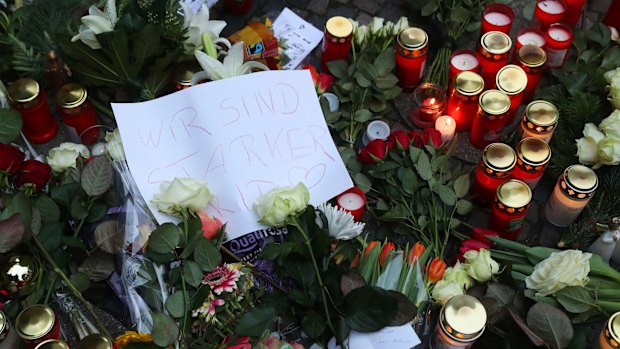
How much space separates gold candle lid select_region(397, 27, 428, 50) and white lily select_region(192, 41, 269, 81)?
32 centimetres

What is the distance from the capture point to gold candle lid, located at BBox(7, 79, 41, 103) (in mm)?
1343

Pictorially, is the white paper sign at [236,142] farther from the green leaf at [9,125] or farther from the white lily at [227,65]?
the green leaf at [9,125]

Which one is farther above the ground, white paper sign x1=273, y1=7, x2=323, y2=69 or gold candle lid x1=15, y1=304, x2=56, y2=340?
white paper sign x1=273, y1=7, x2=323, y2=69

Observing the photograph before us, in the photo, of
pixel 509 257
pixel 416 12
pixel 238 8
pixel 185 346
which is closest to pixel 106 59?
pixel 238 8

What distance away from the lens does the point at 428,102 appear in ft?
4.73

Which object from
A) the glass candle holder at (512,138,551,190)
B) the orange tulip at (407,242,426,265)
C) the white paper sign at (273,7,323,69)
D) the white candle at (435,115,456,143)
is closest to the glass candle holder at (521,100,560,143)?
the glass candle holder at (512,138,551,190)

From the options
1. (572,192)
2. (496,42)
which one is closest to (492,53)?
(496,42)

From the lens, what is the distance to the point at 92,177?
118 cm


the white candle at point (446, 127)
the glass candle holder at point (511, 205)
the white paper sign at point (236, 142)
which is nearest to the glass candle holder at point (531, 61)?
the white candle at point (446, 127)

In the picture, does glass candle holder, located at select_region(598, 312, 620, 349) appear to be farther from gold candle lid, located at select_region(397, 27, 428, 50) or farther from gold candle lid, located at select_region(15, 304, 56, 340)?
gold candle lid, located at select_region(15, 304, 56, 340)

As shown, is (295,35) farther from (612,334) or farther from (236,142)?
(612,334)

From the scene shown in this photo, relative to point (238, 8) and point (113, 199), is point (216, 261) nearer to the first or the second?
point (113, 199)

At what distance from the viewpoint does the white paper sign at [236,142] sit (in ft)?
4.09

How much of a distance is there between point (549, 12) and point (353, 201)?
0.70 meters
